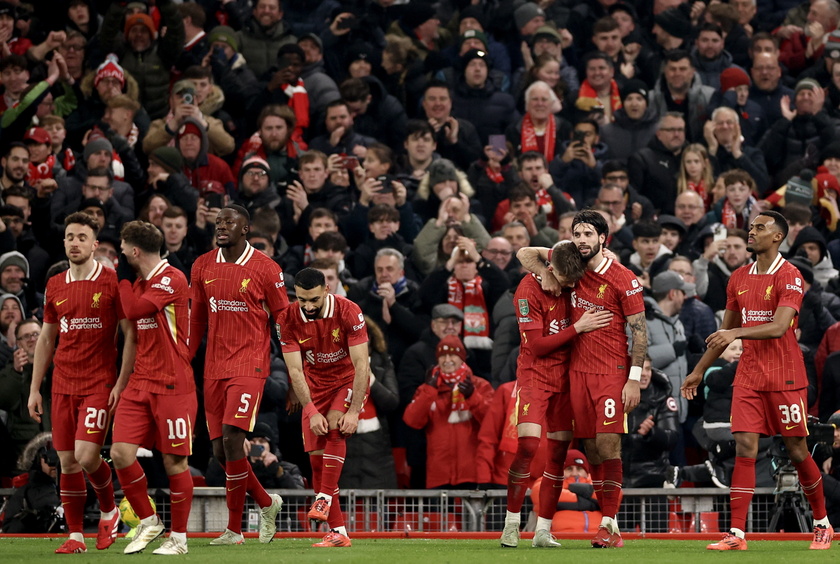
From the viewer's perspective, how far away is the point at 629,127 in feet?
64.1

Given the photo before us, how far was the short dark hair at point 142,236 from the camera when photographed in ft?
37.2

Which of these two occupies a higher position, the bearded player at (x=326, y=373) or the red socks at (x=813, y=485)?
the bearded player at (x=326, y=373)

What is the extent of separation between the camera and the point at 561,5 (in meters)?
22.1

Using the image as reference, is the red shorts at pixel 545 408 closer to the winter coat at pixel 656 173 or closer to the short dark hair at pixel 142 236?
the short dark hair at pixel 142 236

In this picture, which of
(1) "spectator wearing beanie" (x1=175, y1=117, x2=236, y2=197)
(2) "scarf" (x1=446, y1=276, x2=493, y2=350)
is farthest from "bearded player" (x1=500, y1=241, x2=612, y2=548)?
(1) "spectator wearing beanie" (x1=175, y1=117, x2=236, y2=197)

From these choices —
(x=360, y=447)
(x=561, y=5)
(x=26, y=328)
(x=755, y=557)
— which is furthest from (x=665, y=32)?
(x=755, y=557)

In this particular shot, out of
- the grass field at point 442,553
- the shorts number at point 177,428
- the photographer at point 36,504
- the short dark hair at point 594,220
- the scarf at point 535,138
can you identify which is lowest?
the grass field at point 442,553

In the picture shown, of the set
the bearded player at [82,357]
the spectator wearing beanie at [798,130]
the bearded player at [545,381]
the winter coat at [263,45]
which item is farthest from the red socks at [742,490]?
the winter coat at [263,45]

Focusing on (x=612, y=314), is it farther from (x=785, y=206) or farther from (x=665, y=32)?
(x=665, y=32)

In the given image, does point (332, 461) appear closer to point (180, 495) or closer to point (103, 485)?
point (180, 495)

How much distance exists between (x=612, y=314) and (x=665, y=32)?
35.3 feet

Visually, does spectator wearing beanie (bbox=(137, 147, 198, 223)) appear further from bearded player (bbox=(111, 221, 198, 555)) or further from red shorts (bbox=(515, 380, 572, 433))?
red shorts (bbox=(515, 380, 572, 433))

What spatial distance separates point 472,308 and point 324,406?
13.4 ft

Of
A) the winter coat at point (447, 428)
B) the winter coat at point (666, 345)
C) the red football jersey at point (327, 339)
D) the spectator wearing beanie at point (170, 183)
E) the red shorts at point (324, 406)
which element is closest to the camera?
the red football jersey at point (327, 339)
